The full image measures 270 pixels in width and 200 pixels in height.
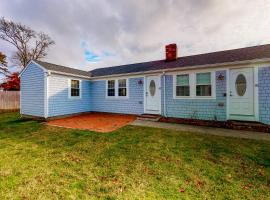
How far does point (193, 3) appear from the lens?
8.23 m

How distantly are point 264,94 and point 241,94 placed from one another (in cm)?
84

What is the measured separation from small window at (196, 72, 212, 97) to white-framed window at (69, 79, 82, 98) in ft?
26.9

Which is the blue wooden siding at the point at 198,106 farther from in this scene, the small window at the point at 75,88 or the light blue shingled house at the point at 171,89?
the small window at the point at 75,88

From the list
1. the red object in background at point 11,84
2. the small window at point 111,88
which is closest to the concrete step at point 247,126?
the small window at point 111,88

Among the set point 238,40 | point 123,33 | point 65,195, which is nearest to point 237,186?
point 65,195

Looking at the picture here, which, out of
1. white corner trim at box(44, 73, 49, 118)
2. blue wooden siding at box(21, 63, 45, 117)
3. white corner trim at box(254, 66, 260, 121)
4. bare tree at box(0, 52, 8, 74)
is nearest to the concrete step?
white corner trim at box(254, 66, 260, 121)

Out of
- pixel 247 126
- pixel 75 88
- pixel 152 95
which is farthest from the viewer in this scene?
pixel 75 88

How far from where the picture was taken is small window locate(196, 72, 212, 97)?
7773 millimetres

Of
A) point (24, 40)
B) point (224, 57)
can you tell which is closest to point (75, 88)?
point (224, 57)

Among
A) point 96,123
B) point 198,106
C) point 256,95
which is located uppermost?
point 256,95

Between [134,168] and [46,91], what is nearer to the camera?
[134,168]

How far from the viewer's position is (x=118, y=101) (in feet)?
35.8

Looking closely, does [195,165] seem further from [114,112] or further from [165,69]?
[114,112]

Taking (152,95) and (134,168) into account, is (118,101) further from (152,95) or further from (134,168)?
(134,168)
